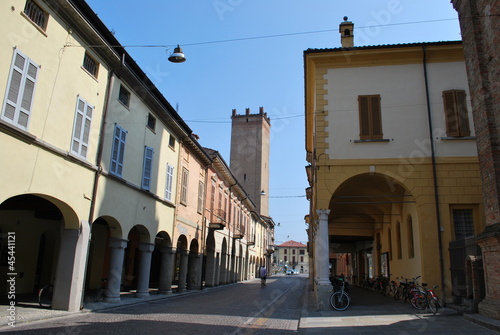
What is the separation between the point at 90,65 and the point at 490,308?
12537 mm

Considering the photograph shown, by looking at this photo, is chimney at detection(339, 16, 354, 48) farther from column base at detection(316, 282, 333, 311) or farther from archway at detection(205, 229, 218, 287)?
archway at detection(205, 229, 218, 287)

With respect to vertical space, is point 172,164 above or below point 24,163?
above

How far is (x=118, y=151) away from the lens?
13742 mm

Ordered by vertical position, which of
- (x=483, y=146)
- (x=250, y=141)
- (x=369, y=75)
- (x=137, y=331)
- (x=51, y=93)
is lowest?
(x=137, y=331)

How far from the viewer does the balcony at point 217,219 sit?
81.9ft

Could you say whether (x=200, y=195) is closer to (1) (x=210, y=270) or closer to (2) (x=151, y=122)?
(1) (x=210, y=270)

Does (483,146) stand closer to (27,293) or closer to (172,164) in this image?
(172,164)

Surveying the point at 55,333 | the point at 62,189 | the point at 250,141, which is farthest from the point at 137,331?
the point at 250,141

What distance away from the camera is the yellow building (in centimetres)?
1298

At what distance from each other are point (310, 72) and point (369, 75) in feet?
8.14

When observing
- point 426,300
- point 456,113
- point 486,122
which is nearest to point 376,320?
point 426,300

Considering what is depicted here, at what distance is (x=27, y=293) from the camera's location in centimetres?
1474

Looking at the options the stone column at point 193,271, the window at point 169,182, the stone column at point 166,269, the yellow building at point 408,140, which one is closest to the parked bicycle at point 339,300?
the yellow building at point 408,140

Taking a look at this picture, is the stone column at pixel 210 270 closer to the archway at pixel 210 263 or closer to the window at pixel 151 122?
the archway at pixel 210 263
